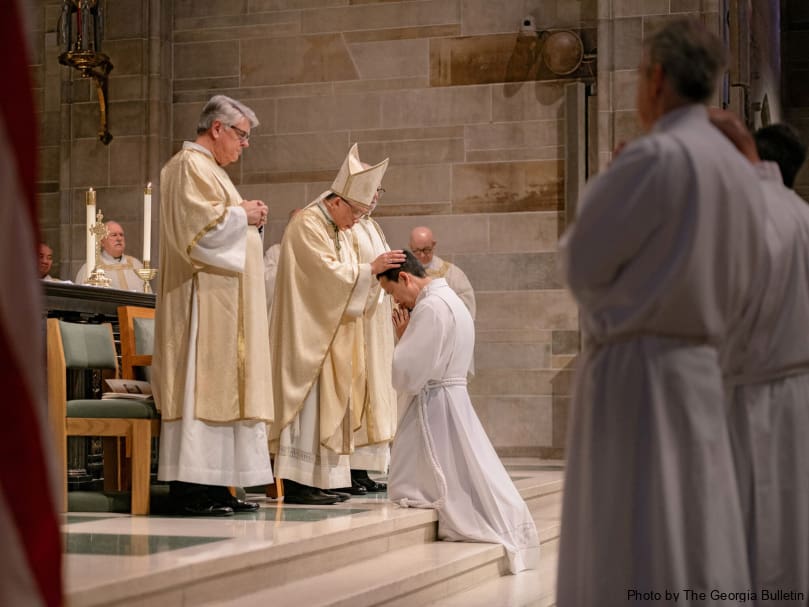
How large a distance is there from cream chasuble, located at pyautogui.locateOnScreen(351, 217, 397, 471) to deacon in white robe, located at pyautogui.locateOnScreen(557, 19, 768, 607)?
4300mm

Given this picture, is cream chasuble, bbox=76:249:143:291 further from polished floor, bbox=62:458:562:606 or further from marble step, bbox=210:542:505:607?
marble step, bbox=210:542:505:607

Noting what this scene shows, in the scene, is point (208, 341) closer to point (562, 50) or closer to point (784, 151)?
point (784, 151)

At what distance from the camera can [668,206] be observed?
2.92m

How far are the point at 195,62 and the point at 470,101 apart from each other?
2938 millimetres

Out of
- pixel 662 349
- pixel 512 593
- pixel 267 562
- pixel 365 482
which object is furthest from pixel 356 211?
pixel 662 349

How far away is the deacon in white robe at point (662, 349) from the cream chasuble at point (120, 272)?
7572 millimetres

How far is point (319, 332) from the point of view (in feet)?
22.4

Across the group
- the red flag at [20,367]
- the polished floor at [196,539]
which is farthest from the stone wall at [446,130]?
the red flag at [20,367]

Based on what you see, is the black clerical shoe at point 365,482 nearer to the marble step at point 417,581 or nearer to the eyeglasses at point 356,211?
the marble step at point 417,581

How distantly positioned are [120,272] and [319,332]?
3958 mm

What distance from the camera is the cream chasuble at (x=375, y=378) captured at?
7348 mm

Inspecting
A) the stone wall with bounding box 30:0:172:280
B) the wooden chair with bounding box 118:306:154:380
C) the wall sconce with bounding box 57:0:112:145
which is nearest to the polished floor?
the wooden chair with bounding box 118:306:154:380

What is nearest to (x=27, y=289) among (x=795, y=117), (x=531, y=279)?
(x=531, y=279)

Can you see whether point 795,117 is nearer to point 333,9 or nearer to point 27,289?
point 333,9
